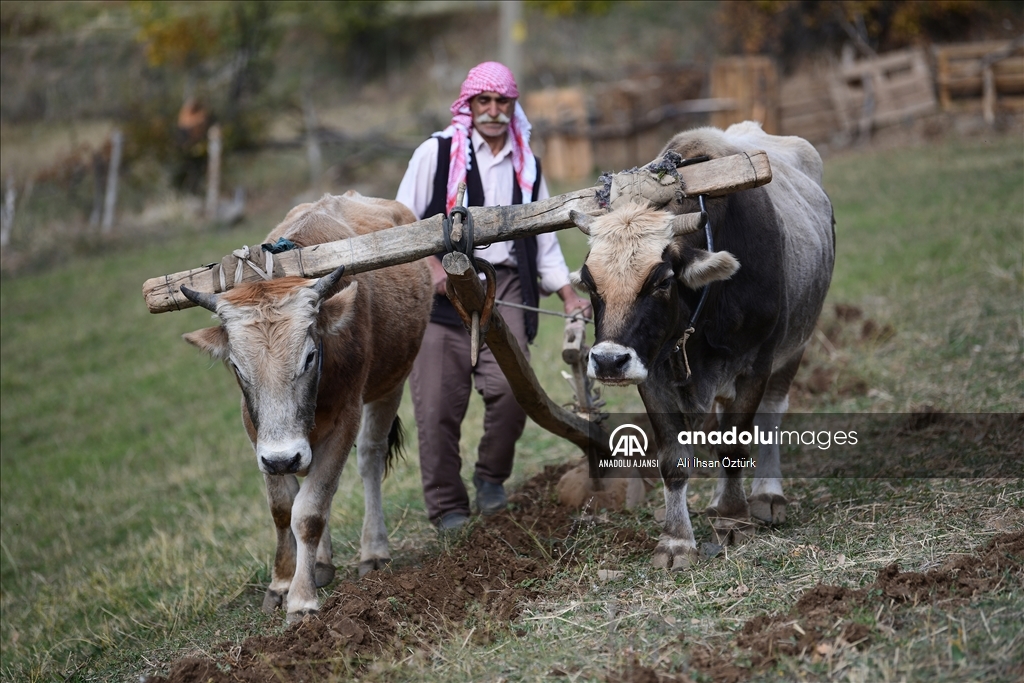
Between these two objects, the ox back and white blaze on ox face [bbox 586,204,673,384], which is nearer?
white blaze on ox face [bbox 586,204,673,384]

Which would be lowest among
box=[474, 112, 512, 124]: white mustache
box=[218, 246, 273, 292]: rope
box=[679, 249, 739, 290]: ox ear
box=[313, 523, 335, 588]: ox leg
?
box=[313, 523, 335, 588]: ox leg

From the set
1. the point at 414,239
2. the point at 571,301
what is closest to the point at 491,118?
the point at 571,301

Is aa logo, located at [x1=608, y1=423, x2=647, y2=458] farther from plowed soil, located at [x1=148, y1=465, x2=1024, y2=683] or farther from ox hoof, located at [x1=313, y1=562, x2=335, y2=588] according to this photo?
ox hoof, located at [x1=313, y1=562, x2=335, y2=588]

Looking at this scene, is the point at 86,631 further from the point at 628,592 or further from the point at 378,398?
the point at 628,592

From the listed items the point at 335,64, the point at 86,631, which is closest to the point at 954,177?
the point at 86,631

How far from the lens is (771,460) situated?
582 centimetres

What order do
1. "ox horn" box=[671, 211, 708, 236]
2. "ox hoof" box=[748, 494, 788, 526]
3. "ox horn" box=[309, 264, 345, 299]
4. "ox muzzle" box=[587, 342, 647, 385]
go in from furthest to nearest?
"ox hoof" box=[748, 494, 788, 526] → "ox horn" box=[309, 264, 345, 299] → "ox horn" box=[671, 211, 708, 236] → "ox muzzle" box=[587, 342, 647, 385]

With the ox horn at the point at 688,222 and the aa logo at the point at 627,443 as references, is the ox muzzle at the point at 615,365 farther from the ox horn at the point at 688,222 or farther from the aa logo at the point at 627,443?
the aa logo at the point at 627,443

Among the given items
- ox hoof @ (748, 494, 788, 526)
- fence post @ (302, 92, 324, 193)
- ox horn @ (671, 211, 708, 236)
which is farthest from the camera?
fence post @ (302, 92, 324, 193)

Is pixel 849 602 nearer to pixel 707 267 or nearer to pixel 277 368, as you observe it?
pixel 707 267

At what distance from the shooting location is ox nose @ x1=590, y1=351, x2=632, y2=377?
13.9 ft

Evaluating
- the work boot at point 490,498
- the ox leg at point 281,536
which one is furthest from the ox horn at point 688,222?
the work boot at point 490,498

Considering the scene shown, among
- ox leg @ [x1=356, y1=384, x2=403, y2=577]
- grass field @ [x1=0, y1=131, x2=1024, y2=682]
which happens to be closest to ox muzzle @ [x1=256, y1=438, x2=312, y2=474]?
grass field @ [x1=0, y1=131, x2=1024, y2=682]

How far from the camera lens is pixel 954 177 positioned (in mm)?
14570
